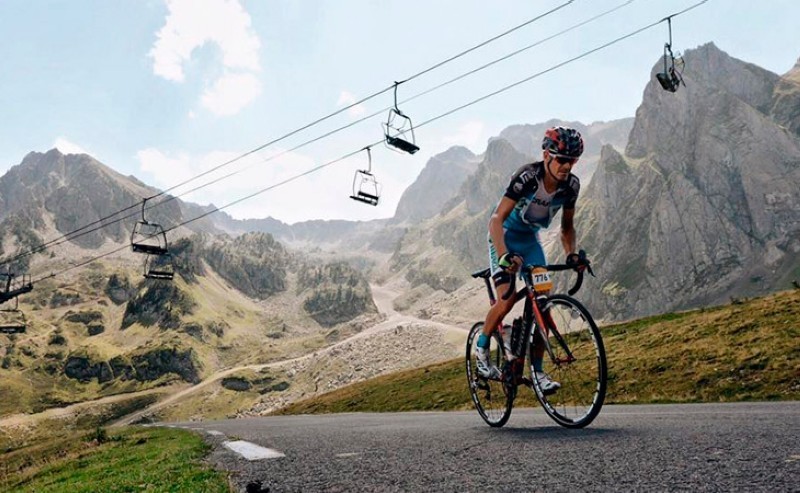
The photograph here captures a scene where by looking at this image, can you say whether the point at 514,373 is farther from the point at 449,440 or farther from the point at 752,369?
the point at 752,369

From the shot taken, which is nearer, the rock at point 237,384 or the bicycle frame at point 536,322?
the bicycle frame at point 536,322

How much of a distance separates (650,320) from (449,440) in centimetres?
3963

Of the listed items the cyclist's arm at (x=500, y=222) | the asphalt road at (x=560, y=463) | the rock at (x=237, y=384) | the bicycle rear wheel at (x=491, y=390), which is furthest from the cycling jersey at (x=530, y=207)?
the rock at (x=237, y=384)

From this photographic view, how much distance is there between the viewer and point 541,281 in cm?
687

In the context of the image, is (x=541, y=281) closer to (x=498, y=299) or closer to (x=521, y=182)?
(x=498, y=299)

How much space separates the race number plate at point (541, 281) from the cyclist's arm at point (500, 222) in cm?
57

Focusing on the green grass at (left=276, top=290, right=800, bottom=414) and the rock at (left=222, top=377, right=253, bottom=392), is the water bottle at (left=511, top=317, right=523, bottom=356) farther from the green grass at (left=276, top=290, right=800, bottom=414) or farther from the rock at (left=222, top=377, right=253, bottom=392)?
the rock at (left=222, top=377, right=253, bottom=392)

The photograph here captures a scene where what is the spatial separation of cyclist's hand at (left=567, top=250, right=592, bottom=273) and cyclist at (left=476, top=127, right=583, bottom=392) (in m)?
0.02

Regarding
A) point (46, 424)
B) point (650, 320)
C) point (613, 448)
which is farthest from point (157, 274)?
point (46, 424)

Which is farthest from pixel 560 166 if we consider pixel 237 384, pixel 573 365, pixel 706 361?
pixel 237 384

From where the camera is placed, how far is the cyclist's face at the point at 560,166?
7.08 meters

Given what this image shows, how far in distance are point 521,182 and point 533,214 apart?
528 mm

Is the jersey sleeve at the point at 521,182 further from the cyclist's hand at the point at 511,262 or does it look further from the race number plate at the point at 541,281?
the race number plate at the point at 541,281

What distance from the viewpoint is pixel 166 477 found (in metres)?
5.78
